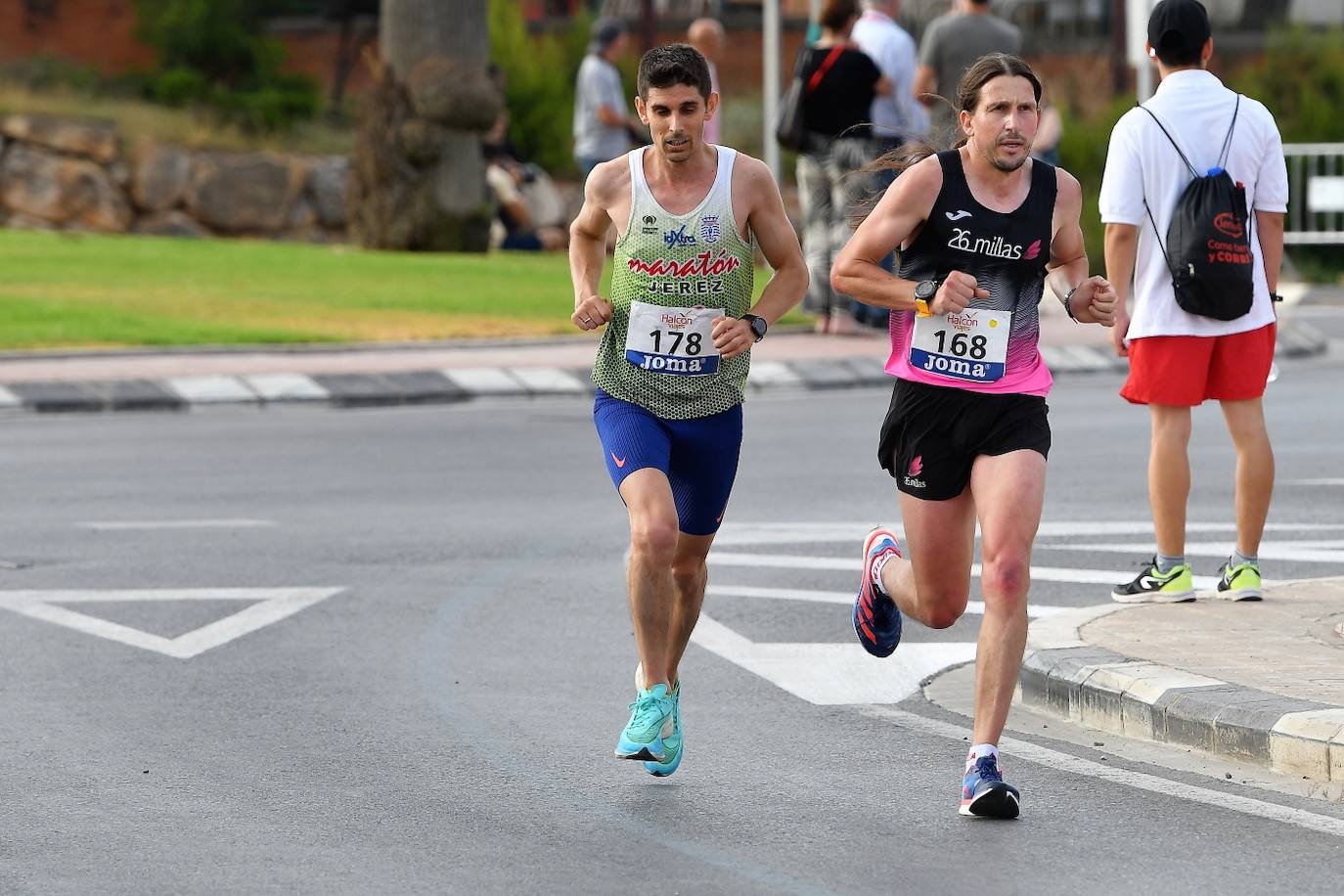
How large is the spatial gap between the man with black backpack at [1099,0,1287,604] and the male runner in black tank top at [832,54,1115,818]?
205 centimetres

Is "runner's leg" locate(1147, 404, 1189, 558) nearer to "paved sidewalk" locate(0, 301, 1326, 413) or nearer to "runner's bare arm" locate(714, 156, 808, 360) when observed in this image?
"runner's bare arm" locate(714, 156, 808, 360)

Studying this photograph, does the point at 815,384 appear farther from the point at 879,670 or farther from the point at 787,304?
the point at 787,304

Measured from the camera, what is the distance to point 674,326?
705 centimetres

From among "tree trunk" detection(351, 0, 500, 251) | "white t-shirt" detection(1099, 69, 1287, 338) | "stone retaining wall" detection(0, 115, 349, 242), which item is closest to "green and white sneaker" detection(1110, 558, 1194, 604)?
"white t-shirt" detection(1099, 69, 1287, 338)

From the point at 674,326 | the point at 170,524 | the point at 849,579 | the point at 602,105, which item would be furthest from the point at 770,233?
the point at 602,105

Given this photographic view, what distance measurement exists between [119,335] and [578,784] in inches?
504

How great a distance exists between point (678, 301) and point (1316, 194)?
19.9 metres

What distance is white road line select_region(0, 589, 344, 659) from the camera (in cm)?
885

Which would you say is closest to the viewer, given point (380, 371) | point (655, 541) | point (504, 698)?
point (655, 541)

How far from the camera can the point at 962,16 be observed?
58.7ft

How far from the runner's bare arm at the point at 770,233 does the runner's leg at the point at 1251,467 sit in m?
2.40

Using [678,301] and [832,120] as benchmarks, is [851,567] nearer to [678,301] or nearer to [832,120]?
[678,301]

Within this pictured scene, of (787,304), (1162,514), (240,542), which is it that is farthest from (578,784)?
(240,542)

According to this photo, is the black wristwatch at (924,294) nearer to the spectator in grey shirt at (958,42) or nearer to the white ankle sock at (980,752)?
the white ankle sock at (980,752)
